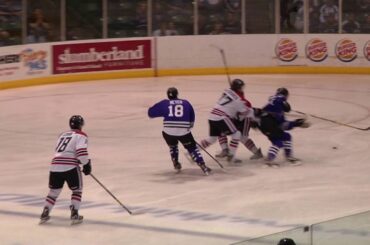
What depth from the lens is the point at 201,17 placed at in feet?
76.4

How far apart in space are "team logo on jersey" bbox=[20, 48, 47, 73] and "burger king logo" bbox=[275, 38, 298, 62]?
5991mm

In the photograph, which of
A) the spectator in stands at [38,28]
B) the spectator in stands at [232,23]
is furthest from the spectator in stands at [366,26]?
the spectator in stands at [38,28]

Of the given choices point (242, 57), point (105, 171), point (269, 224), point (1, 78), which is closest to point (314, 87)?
point (242, 57)

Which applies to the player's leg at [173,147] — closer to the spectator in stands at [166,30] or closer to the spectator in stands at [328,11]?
the spectator in stands at [166,30]

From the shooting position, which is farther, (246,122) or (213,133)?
(246,122)

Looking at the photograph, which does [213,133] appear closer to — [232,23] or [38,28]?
[38,28]

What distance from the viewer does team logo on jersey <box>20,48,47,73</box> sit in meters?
20.3

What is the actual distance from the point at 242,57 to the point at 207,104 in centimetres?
509

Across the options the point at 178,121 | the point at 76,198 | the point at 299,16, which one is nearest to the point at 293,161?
the point at 178,121

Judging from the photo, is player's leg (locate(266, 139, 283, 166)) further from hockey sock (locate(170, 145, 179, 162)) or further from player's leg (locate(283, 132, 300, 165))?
hockey sock (locate(170, 145, 179, 162))

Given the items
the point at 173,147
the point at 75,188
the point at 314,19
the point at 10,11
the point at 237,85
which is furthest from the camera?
the point at 314,19

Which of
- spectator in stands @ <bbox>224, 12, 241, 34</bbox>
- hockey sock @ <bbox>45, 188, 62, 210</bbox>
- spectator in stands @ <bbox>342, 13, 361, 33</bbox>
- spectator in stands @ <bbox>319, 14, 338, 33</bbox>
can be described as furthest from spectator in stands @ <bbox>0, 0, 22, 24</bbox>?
hockey sock @ <bbox>45, 188, 62, 210</bbox>

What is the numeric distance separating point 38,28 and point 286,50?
246 inches

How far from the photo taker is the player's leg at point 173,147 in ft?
37.1
